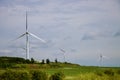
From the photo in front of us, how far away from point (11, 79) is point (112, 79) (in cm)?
1530

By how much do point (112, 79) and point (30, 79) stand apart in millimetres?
12895

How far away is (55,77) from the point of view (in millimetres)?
50438

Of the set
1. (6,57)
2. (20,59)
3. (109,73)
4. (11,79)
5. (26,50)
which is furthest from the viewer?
(6,57)

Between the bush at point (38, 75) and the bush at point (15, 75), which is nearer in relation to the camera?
the bush at point (15, 75)

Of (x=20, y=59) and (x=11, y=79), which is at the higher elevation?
(x=20, y=59)

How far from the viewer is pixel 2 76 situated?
4850cm

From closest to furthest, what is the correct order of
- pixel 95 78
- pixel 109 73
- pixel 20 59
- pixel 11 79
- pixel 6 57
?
pixel 11 79
pixel 95 78
pixel 109 73
pixel 20 59
pixel 6 57

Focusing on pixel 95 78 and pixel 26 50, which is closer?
pixel 95 78

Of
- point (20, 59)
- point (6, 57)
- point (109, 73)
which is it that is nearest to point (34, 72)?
point (109, 73)

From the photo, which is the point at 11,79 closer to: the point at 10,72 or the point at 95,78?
the point at 10,72

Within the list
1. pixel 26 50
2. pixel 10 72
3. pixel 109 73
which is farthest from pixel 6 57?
pixel 10 72

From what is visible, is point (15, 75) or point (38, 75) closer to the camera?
point (15, 75)

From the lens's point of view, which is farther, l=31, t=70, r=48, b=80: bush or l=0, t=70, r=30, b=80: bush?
l=31, t=70, r=48, b=80: bush

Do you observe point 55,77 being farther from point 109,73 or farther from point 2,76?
point 109,73
